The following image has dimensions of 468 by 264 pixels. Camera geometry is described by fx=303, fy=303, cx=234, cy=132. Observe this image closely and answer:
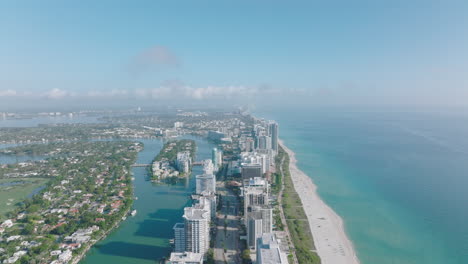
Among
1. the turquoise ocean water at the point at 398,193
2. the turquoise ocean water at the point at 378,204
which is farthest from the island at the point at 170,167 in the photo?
the turquoise ocean water at the point at 398,193

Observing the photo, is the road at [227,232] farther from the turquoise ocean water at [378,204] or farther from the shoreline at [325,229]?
the shoreline at [325,229]

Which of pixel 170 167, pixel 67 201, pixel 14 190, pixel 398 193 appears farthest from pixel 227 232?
pixel 14 190

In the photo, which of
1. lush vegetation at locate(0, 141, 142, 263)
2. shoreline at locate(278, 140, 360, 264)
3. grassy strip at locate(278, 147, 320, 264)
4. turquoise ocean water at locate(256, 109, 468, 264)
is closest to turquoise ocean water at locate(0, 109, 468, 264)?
turquoise ocean water at locate(256, 109, 468, 264)

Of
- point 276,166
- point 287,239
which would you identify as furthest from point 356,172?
point 287,239

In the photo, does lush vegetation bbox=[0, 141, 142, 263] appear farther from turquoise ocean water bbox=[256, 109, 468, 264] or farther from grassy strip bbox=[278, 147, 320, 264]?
turquoise ocean water bbox=[256, 109, 468, 264]

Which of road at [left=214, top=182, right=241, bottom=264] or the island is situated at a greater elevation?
the island

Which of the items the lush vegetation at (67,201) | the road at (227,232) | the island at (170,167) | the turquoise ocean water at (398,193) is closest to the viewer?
the road at (227,232)

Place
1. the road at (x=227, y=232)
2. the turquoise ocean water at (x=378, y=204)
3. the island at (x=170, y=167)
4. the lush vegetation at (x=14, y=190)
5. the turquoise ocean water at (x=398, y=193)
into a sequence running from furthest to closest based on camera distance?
1. the island at (x=170, y=167)
2. the lush vegetation at (x=14, y=190)
3. the turquoise ocean water at (x=398, y=193)
4. the turquoise ocean water at (x=378, y=204)
5. the road at (x=227, y=232)
